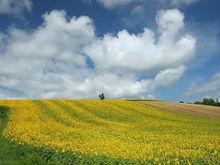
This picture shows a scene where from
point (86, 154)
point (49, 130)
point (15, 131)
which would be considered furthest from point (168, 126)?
point (86, 154)

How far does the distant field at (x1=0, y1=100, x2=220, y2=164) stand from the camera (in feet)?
60.1

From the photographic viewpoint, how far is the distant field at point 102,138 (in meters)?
18.3

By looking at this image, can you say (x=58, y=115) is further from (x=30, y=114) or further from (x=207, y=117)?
(x=207, y=117)

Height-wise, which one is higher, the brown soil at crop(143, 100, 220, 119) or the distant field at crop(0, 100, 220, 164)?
the brown soil at crop(143, 100, 220, 119)

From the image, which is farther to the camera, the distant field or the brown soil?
the brown soil

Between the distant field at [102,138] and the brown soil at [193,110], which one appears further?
the brown soil at [193,110]

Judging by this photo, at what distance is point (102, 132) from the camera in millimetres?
31469

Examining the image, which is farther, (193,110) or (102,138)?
(193,110)

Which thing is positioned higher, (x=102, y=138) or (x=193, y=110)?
(x=193, y=110)

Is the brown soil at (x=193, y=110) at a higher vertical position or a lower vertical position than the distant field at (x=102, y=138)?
higher

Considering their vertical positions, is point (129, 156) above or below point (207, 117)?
below

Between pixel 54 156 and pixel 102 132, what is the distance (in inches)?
498

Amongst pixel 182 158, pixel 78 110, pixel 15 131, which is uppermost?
pixel 78 110

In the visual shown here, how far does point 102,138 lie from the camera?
1075 inches
